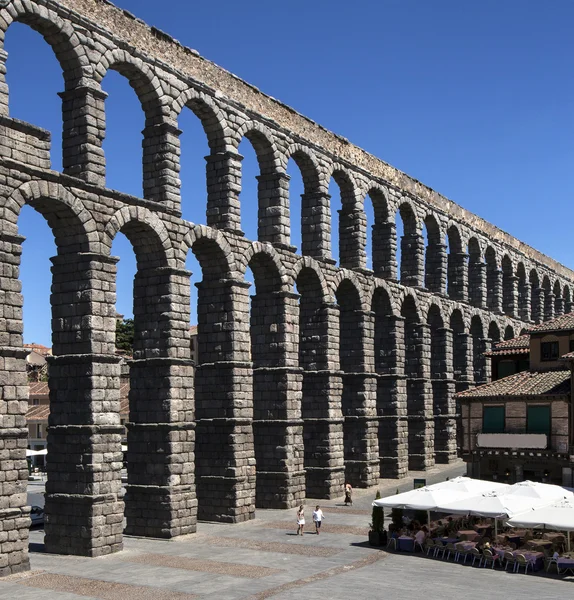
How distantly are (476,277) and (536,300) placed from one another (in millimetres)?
16727

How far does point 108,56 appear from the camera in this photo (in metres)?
33.7

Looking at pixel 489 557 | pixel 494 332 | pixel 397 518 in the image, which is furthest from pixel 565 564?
pixel 494 332

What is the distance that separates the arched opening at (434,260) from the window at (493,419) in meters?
21.1

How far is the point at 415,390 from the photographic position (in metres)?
59.7

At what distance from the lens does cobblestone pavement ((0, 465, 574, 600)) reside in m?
25.4

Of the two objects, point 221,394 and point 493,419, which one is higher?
point 221,394

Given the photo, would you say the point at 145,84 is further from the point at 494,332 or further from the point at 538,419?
the point at 494,332

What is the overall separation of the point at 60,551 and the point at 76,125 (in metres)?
15.1

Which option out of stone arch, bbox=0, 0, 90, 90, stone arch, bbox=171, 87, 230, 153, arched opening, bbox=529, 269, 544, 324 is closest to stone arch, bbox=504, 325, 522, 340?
arched opening, bbox=529, 269, 544, 324

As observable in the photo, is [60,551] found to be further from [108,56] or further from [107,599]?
[108,56]

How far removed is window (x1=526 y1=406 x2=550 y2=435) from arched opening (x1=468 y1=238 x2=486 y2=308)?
3055 cm

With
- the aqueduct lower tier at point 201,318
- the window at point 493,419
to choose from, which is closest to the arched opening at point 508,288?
the aqueduct lower tier at point 201,318

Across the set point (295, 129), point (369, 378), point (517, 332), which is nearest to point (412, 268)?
point (369, 378)

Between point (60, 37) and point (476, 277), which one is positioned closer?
point (60, 37)
